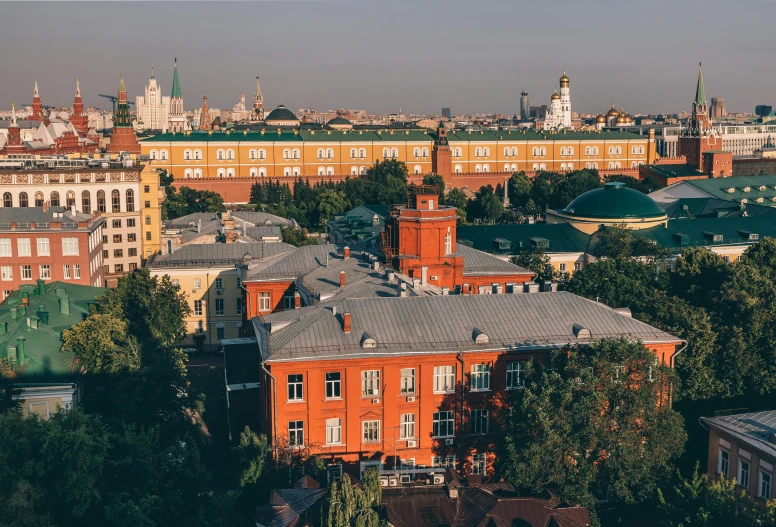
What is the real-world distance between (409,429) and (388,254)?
12814 millimetres

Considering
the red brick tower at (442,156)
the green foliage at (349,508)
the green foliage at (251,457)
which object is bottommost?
the green foliage at (251,457)

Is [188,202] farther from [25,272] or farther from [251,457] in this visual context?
[251,457]

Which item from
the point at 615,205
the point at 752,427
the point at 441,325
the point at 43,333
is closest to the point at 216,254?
the point at 43,333

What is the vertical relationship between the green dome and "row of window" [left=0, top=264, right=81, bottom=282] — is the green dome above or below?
above

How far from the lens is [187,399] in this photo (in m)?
34.3

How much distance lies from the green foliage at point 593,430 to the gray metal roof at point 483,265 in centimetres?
1836

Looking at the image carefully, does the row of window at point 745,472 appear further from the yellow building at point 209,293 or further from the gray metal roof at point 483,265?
the yellow building at point 209,293

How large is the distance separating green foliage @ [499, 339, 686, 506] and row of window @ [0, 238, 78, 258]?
109ft

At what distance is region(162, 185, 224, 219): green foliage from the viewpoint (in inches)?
3654

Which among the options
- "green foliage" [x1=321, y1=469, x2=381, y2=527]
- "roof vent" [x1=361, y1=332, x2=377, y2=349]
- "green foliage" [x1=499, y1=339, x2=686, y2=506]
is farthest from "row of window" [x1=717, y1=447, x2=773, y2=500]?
"green foliage" [x1=321, y1=469, x2=381, y2=527]

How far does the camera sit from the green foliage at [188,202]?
9281cm

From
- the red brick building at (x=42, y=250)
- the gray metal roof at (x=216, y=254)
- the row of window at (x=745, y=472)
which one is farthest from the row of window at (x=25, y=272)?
the row of window at (x=745, y=472)

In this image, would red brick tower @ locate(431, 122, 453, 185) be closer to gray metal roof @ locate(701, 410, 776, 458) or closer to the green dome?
the green dome

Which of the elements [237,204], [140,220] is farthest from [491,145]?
[140,220]
